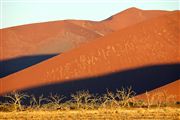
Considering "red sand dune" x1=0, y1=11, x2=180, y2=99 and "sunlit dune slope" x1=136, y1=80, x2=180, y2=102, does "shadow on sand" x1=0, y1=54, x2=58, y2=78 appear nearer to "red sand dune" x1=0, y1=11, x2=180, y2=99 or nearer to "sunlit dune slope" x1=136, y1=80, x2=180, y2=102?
"red sand dune" x1=0, y1=11, x2=180, y2=99

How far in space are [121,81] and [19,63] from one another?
53383 mm

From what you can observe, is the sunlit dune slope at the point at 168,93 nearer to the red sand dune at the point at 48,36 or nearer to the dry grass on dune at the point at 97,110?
the dry grass on dune at the point at 97,110

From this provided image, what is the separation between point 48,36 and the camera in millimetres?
152750

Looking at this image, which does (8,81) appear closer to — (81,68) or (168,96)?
(81,68)

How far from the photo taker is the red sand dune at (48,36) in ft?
471

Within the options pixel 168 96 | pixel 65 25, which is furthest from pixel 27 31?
pixel 168 96

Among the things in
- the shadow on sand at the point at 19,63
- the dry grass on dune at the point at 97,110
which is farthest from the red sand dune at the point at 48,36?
the dry grass on dune at the point at 97,110

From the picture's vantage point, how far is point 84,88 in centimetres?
8769

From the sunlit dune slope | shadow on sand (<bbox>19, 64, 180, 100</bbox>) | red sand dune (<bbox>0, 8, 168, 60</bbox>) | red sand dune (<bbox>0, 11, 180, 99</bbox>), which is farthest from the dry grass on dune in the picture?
red sand dune (<bbox>0, 8, 168, 60</bbox>)

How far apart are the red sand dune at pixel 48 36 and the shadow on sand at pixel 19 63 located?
2631 mm

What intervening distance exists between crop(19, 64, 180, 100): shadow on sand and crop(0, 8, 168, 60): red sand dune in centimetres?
5008

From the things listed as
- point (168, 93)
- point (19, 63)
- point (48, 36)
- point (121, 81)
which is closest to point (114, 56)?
point (121, 81)

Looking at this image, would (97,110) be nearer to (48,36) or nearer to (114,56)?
(114,56)

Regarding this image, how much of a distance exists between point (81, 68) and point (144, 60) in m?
10.7
